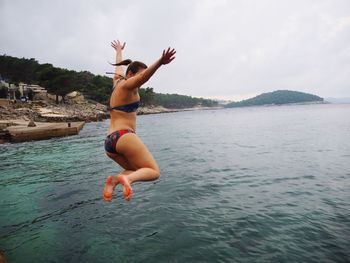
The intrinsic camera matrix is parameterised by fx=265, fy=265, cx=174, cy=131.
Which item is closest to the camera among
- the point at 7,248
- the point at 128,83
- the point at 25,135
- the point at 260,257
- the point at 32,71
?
the point at 128,83

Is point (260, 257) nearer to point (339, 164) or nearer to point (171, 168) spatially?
point (171, 168)

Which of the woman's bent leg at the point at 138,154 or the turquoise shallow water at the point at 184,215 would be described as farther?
the turquoise shallow water at the point at 184,215

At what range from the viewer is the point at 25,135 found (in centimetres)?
2631

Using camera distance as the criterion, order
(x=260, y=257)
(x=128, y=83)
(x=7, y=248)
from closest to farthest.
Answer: (x=128, y=83) < (x=260, y=257) < (x=7, y=248)

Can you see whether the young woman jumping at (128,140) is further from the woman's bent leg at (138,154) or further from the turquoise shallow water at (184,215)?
the turquoise shallow water at (184,215)

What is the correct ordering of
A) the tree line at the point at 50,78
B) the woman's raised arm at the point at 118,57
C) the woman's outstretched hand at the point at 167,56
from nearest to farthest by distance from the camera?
1. the woman's outstretched hand at the point at 167,56
2. the woman's raised arm at the point at 118,57
3. the tree line at the point at 50,78

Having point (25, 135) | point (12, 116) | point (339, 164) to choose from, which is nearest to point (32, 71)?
point (12, 116)

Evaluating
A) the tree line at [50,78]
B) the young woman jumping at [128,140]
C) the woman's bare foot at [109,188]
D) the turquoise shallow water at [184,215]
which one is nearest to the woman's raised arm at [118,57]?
the young woman jumping at [128,140]

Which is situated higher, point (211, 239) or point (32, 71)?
point (32, 71)

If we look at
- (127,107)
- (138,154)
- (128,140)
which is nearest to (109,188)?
(138,154)

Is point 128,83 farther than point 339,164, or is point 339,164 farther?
point 339,164

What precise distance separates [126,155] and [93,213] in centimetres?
514

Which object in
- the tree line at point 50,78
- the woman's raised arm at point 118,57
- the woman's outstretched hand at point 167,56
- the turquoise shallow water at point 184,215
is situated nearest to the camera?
the woman's outstretched hand at point 167,56

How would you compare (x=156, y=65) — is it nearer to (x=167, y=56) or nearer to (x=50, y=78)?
(x=167, y=56)
